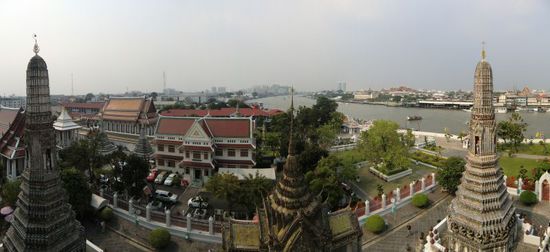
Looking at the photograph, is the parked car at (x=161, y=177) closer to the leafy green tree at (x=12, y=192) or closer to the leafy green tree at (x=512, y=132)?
the leafy green tree at (x=12, y=192)

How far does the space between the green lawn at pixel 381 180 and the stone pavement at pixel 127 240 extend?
48.2 ft

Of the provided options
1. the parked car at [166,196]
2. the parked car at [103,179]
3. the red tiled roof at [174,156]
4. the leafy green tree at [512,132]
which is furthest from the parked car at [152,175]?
the leafy green tree at [512,132]

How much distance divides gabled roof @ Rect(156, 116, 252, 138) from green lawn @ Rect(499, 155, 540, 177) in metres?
23.3

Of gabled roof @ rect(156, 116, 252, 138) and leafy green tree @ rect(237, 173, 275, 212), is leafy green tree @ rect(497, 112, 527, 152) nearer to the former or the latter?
gabled roof @ rect(156, 116, 252, 138)

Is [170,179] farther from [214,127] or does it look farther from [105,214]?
[105,214]

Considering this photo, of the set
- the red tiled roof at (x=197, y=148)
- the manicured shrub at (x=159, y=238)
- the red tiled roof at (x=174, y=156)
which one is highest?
the red tiled roof at (x=197, y=148)

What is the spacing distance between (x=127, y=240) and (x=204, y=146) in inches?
470

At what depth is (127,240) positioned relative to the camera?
67.5ft

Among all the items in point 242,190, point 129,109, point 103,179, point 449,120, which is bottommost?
Answer: point 103,179

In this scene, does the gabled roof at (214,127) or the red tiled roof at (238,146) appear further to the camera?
the gabled roof at (214,127)

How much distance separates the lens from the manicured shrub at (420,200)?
79.5 ft

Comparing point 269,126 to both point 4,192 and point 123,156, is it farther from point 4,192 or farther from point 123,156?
point 4,192

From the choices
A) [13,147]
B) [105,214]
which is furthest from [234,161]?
[13,147]

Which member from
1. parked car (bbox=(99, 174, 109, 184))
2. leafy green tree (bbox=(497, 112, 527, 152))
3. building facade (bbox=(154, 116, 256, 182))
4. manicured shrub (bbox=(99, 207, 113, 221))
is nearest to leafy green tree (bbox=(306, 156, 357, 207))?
building facade (bbox=(154, 116, 256, 182))
